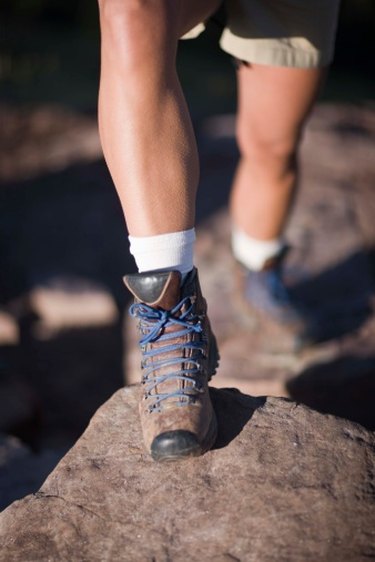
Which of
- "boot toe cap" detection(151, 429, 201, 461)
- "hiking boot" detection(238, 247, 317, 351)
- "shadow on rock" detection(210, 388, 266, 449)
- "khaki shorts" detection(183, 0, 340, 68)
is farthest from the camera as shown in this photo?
"hiking boot" detection(238, 247, 317, 351)

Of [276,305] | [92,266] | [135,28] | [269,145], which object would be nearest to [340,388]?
[276,305]

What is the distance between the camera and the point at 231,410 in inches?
69.9

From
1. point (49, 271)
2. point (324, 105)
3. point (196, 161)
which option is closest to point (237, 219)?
point (49, 271)

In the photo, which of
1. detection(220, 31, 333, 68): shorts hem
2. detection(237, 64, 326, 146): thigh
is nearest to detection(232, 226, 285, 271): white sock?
detection(237, 64, 326, 146): thigh

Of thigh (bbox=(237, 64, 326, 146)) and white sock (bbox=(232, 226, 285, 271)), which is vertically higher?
thigh (bbox=(237, 64, 326, 146))

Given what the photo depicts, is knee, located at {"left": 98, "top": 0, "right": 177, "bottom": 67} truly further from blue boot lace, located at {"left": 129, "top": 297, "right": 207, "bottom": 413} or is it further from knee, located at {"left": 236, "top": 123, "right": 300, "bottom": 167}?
knee, located at {"left": 236, "top": 123, "right": 300, "bottom": 167}

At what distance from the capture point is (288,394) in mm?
2604

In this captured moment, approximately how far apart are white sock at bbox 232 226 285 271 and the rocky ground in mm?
256

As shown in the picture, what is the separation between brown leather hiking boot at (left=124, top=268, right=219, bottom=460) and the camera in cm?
159

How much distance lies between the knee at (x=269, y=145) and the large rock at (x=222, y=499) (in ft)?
3.19

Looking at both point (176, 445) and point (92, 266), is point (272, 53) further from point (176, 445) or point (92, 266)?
point (92, 266)

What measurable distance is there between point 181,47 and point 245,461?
4.98m

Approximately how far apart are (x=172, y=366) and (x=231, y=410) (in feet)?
0.74

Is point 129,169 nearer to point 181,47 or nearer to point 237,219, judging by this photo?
point 237,219
